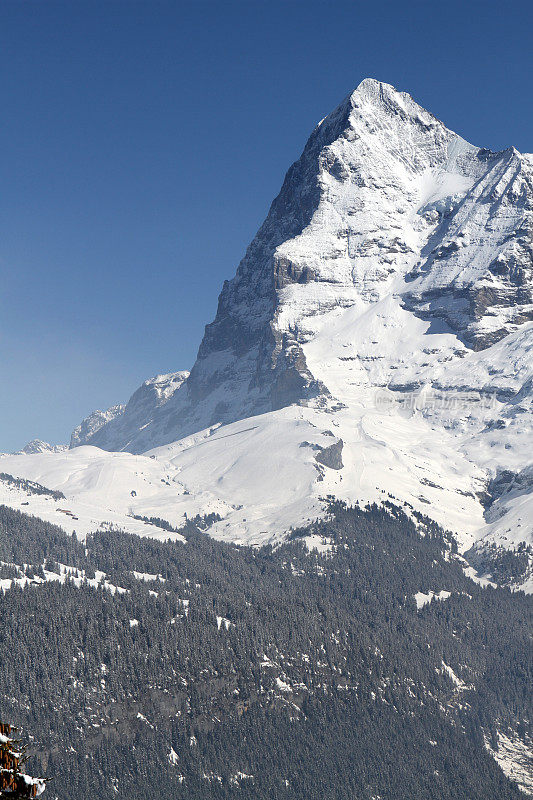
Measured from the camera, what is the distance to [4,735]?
24984 mm

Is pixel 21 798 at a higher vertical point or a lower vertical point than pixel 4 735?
lower

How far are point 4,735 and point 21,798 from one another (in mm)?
1691

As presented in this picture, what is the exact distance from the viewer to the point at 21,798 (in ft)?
81.5
